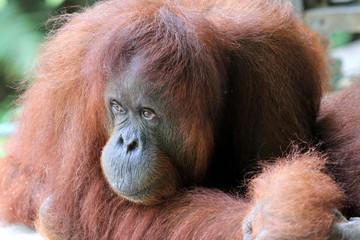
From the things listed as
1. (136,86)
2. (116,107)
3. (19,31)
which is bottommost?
(19,31)

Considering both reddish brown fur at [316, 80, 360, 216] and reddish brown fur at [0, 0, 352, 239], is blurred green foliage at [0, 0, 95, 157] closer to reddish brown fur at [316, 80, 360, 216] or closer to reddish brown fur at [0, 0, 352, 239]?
reddish brown fur at [0, 0, 352, 239]

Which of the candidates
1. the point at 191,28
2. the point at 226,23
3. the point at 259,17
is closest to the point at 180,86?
the point at 191,28

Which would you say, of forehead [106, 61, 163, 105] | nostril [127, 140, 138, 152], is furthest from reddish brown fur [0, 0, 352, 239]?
nostril [127, 140, 138, 152]

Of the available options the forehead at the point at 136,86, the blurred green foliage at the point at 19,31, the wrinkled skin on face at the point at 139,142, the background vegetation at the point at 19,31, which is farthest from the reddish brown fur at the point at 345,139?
the blurred green foliage at the point at 19,31

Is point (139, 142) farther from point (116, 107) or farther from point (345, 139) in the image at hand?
point (345, 139)

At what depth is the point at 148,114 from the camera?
211 cm

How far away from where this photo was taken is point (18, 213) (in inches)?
114

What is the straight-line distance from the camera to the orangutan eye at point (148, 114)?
6.91 feet

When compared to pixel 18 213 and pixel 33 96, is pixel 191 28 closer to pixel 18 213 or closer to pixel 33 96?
pixel 33 96

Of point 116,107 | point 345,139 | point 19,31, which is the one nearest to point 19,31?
point 19,31

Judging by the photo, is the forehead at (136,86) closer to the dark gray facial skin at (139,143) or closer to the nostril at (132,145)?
the dark gray facial skin at (139,143)

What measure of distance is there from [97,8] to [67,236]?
109cm

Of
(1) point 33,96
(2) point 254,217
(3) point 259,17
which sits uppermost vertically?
(3) point 259,17

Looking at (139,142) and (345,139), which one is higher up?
(139,142)
